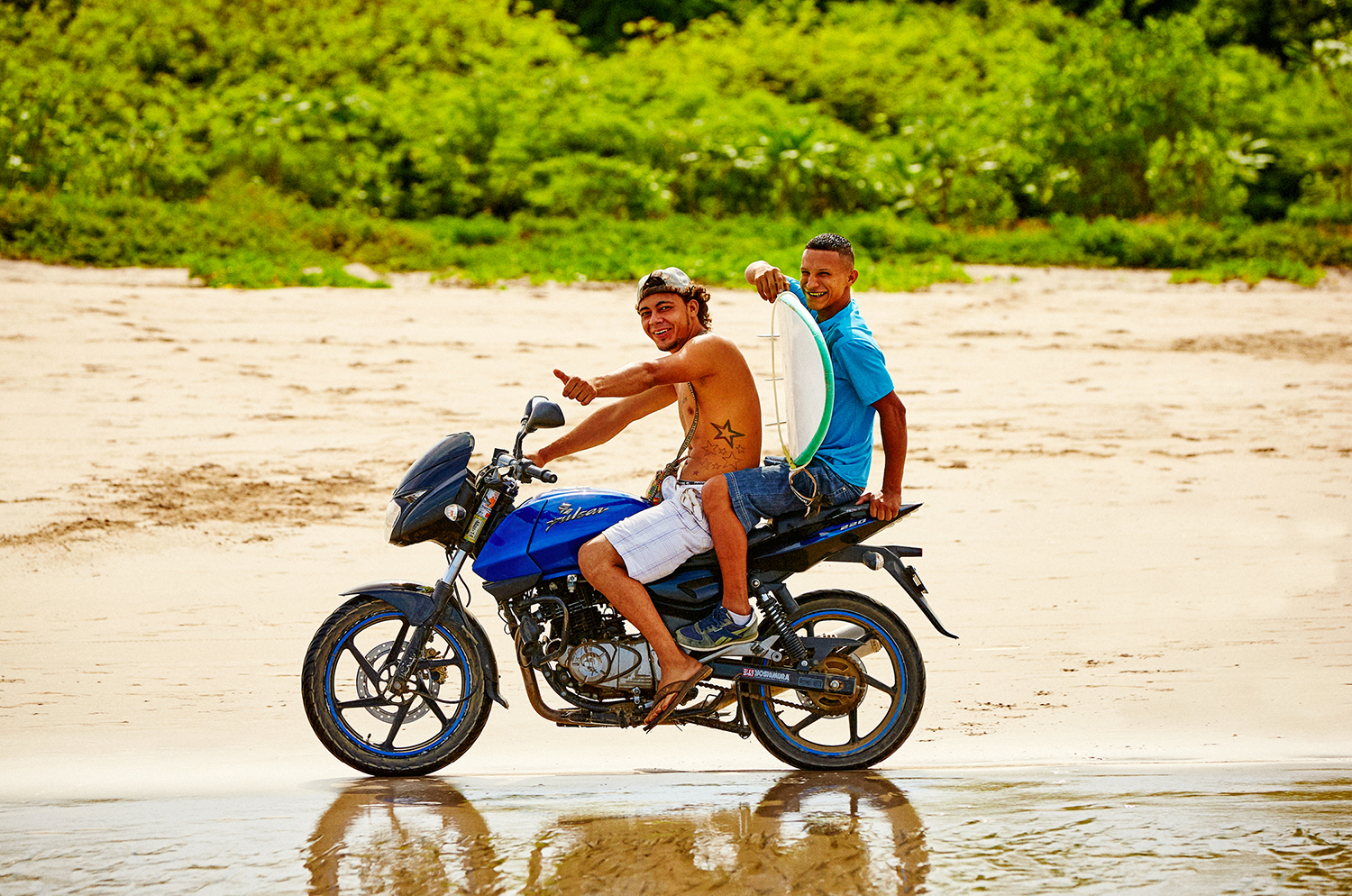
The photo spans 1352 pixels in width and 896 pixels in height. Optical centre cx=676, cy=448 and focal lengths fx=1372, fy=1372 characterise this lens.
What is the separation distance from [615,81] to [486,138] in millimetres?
3563

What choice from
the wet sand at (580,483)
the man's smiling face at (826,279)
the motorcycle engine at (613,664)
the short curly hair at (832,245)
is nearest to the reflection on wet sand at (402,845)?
the wet sand at (580,483)

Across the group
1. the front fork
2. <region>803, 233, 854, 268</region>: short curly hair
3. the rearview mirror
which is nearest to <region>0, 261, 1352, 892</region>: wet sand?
the front fork

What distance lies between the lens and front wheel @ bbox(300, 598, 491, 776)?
457 centimetres

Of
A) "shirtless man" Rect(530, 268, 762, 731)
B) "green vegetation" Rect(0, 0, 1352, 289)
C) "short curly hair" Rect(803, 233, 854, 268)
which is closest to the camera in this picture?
"shirtless man" Rect(530, 268, 762, 731)

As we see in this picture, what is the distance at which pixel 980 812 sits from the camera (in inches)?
172

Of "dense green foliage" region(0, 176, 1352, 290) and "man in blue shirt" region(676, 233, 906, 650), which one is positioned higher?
"dense green foliage" region(0, 176, 1352, 290)

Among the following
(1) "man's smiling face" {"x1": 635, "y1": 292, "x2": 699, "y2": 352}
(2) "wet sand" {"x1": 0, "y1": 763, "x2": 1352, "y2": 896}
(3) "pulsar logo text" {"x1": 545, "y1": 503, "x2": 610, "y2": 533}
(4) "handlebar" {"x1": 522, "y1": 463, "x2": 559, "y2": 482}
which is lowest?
(2) "wet sand" {"x1": 0, "y1": 763, "x2": 1352, "y2": 896}

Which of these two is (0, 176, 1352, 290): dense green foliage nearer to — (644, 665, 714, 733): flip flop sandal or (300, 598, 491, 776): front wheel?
(300, 598, 491, 776): front wheel

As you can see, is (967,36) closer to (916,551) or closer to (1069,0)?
(1069,0)

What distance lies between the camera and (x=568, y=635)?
448 cm

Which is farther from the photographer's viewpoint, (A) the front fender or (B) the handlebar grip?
(A) the front fender

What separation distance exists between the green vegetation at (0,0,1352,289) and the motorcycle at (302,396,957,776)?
1144 centimetres

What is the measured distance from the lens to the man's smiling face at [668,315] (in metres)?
4.42

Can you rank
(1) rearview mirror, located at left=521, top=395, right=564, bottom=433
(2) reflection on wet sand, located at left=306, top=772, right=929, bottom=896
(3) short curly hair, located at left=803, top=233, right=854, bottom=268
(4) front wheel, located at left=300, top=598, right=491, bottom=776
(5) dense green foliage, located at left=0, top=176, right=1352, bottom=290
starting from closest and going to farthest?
(2) reflection on wet sand, located at left=306, top=772, right=929, bottom=896, (1) rearview mirror, located at left=521, top=395, right=564, bottom=433, (3) short curly hair, located at left=803, top=233, right=854, bottom=268, (4) front wheel, located at left=300, top=598, right=491, bottom=776, (5) dense green foliage, located at left=0, top=176, right=1352, bottom=290
